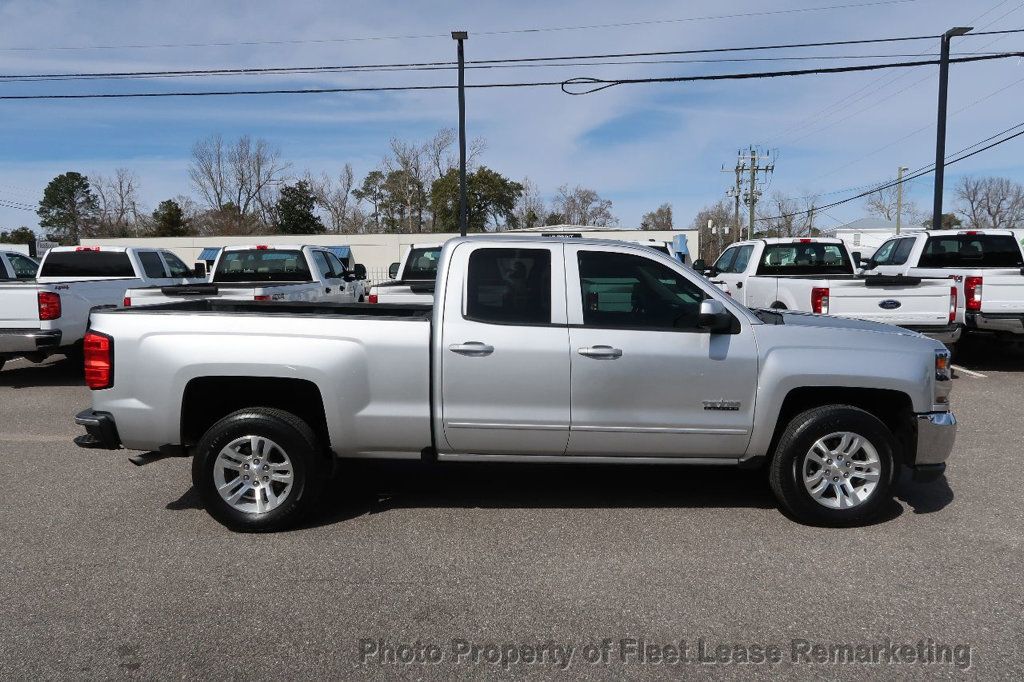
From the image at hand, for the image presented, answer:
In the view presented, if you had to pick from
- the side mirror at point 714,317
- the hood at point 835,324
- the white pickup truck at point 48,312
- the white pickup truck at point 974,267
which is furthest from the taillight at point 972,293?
the white pickup truck at point 48,312

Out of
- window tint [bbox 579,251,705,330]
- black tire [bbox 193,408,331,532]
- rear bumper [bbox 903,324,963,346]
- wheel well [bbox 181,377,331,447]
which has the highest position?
window tint [bbox 579,251,705,330]

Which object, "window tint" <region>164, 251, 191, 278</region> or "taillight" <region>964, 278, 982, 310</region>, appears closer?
"taillight" <region>964, 278, 982, 310</region>

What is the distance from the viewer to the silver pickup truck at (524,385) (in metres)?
4.69

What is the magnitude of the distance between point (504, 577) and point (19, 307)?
8.42 meters

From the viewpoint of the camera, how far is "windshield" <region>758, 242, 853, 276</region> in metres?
12.4

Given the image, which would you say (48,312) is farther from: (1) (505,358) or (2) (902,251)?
(2) (902,251)

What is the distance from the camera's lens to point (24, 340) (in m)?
9.61

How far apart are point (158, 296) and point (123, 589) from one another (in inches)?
248

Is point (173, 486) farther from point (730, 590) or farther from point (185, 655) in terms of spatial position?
point (730, 590)

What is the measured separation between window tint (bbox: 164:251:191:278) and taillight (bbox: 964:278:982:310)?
1264 cm

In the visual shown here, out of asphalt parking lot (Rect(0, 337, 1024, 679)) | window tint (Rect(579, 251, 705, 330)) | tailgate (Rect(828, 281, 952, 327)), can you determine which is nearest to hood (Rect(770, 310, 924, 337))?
window tint (Rect(579, 251, 705, 330))

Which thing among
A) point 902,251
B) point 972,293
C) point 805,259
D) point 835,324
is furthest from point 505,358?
point 902,251

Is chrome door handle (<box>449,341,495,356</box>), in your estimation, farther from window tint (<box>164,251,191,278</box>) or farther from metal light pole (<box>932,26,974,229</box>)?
metal light pole (<box>932,26,974,229</box>)

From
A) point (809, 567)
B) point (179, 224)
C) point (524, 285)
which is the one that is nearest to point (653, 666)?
point (809, 567)
